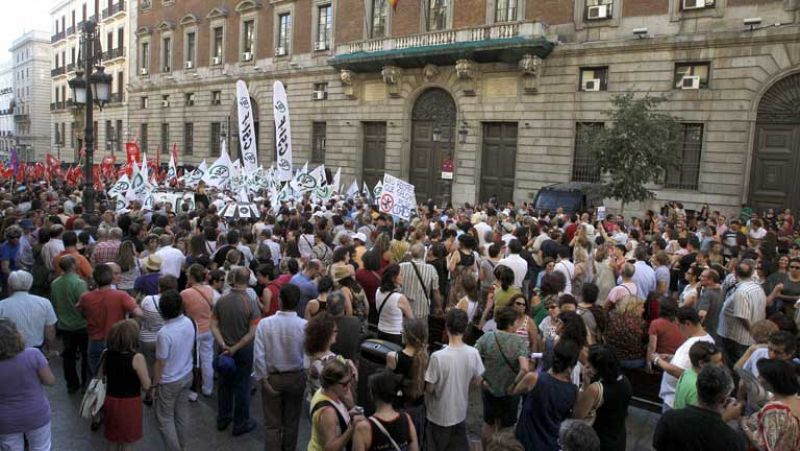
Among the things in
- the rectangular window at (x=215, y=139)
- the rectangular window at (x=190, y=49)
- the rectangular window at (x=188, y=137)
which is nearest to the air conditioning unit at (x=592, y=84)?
the rectangular window at (x=215, y=139)

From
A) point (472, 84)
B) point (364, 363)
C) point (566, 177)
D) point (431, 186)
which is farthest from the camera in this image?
point (431, 186)

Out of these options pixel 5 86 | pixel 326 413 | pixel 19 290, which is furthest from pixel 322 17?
pixel 5 86

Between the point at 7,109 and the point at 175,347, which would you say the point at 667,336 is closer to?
the point at 175,347

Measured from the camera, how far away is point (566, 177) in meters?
22.5

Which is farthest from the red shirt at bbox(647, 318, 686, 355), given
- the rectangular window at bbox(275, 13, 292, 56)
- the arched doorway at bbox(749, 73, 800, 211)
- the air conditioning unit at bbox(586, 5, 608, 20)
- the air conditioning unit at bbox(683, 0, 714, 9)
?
the rectangular window at bbox(275, 13, 292, 56)

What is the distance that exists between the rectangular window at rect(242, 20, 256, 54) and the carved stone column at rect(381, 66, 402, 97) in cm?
1241

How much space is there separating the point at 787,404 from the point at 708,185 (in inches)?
709

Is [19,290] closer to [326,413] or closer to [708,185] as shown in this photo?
[326,413]

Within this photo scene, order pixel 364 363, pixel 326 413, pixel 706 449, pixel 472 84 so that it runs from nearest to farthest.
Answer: pixel 706 449 → pixel 326 413 → pixel 364 363 → pixel 472 84

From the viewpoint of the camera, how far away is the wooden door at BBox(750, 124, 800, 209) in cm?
1833

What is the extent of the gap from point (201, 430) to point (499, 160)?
2060 centimetres

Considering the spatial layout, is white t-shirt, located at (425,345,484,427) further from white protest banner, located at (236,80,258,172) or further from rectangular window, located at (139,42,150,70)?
rectangular window, located at (139,42,150,70)

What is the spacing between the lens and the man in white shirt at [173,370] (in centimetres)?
487

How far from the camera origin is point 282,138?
16.7m
